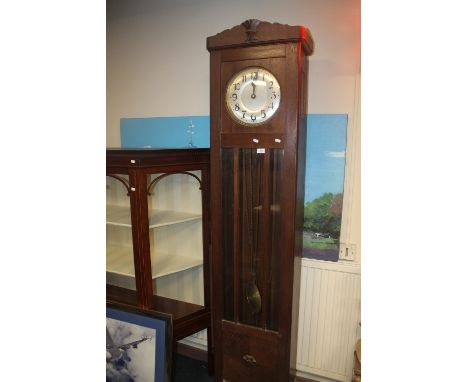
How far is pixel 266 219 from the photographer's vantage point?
5.05 ft

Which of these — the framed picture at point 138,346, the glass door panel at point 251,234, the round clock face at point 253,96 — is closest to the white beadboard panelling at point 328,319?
the glass door panel at point 251,234

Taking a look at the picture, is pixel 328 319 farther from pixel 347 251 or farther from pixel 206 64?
pixel 206 64

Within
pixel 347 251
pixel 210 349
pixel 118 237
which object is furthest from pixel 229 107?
pixel 210 349

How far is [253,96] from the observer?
147cm

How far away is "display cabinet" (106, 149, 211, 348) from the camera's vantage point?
1.64 m

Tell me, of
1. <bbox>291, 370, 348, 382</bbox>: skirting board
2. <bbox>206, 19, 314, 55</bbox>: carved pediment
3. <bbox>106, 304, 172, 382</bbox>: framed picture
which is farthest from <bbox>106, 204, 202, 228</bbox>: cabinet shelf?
<bbox>291, 370, 348, 382</bbox>: skirting board

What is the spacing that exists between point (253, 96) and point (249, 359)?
1377 mm

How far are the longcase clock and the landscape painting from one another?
0.21m

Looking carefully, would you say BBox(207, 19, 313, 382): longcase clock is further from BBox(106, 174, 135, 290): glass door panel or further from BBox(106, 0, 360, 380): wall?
BBox(106, 174, 135, 290): glass door panel
